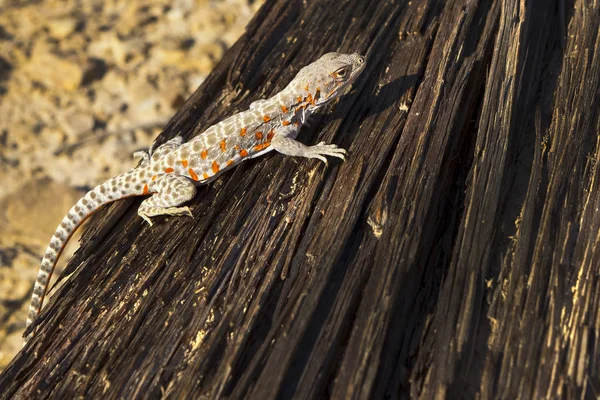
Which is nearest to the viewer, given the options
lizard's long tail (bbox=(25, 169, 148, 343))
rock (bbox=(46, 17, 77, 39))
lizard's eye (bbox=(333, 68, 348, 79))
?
lizard's eye (bbox=(333, 68, 348, 79))

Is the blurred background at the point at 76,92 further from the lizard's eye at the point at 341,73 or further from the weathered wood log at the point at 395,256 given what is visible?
the lizard's eye at the point at 341,73

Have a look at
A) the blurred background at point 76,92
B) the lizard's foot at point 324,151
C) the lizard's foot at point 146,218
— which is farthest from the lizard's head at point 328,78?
the blurred background at point 76,92

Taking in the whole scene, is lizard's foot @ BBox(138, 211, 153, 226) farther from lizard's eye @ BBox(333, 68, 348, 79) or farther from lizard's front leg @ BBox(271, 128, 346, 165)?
lizard's eye @ BBox(333, 68, 348, 79)

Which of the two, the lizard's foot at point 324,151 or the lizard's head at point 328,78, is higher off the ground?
the lizard's head at point 328,78

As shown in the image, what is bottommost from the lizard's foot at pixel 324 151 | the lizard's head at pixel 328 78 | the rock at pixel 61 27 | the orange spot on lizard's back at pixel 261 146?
the lizard's foot at pixel 324 151

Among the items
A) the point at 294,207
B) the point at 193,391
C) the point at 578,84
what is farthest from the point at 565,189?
the point at 193,391

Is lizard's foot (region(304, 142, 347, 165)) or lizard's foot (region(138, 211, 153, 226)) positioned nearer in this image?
lizard's foot (region(304, 142, 347, 165))

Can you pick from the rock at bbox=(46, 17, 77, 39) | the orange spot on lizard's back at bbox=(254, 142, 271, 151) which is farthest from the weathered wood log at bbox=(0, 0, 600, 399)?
the rock at bbox=(46, 17, 77, 39)
